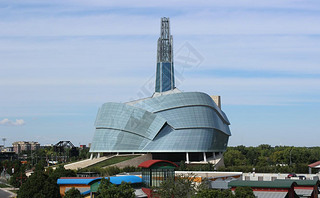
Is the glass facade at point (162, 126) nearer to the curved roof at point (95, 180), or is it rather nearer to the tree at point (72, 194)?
the curved roof at point (95, 180)

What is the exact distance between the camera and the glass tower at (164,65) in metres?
149

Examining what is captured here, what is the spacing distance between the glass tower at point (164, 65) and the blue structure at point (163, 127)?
1094cm

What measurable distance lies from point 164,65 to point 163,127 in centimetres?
2463

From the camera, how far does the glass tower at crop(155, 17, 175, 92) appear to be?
149 m

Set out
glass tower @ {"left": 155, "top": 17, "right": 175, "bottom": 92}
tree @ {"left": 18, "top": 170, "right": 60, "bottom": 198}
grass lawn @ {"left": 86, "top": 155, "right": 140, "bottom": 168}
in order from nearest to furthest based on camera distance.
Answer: tree @ {"left": 18, "top": 170, "right": 60, "bottom": 198} → grass lawn @ {"left": 86, "top": 155, "right": 140, "bottom": 168} → glass tower @ {"left": 155, "top": 17, "right": 175, "bottom": 92}

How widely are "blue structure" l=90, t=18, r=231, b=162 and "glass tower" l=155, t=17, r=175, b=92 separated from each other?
35.9 ft

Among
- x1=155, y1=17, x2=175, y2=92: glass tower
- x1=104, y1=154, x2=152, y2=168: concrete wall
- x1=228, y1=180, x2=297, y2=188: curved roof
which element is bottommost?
x1=228, y1=180, x2=297, y2=188: curved roof

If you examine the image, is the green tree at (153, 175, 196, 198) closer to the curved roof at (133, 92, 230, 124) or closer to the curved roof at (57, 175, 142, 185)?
the curved roof at (57, 175, 142, 185)

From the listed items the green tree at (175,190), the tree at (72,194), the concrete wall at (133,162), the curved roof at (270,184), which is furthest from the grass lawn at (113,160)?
the curved roof at (270,184)

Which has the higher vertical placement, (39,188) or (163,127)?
(163,127)

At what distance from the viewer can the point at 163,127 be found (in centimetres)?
13212

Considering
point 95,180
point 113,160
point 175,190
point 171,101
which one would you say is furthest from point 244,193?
point 171,101

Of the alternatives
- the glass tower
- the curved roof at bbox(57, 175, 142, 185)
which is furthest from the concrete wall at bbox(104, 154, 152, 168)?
the curved roof at bbox(57, 175, 142, 185)

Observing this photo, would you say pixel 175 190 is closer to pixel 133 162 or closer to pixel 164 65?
pixel 133 162
